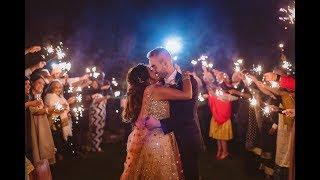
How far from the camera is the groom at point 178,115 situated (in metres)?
4.68

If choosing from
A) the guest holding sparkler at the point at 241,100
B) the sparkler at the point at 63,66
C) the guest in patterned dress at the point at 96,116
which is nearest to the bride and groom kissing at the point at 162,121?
the guest in patterned dress at the point at 96,116

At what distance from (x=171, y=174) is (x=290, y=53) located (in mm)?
1915

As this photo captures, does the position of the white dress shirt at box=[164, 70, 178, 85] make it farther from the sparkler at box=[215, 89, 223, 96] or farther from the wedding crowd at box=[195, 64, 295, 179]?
the sparkler at box=[215, 89, 223, 96]

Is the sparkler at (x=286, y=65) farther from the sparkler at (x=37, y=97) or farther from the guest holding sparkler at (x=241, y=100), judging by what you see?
the sparkler at (x=37, y=97)

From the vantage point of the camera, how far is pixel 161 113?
4.70 meters

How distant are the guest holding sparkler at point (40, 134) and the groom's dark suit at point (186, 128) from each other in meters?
1.33

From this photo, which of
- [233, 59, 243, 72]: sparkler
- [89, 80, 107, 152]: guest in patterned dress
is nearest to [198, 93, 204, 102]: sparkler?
[233, 59, 243, 72]: sparkler

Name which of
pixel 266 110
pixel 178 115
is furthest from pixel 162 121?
pixel 266 110

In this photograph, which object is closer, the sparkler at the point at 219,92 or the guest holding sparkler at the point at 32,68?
the guest holding sparkler at the point at 32,68

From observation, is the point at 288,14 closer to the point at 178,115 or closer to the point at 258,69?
the point at 258,69
